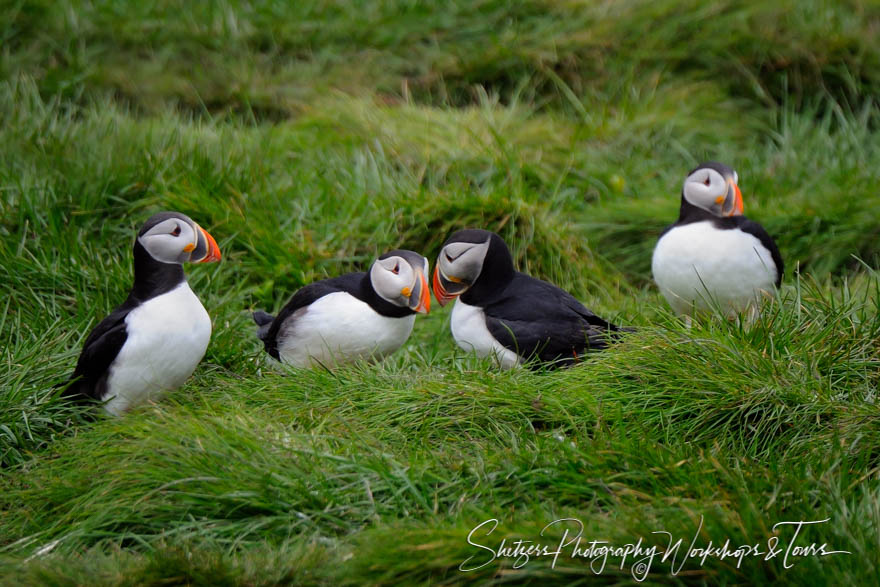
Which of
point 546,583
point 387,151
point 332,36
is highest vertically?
point 332,36

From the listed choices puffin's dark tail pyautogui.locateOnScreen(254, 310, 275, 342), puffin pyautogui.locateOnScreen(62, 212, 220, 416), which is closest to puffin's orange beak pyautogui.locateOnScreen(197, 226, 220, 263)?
puffin pyautogui.locateOnScreen(62, 212, 220, 416)

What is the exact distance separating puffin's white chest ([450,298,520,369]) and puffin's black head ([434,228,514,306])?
0.11 meters

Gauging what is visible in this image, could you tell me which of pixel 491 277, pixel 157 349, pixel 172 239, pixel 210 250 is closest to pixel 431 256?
pixel 491 277

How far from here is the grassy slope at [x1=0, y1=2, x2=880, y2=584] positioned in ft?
9.64

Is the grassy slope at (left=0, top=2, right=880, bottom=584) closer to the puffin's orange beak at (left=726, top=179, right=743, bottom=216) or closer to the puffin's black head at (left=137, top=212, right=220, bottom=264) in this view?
the puffin's orange beak at (left=726, top=179, right=743, bottom=216)

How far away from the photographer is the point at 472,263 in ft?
14.1

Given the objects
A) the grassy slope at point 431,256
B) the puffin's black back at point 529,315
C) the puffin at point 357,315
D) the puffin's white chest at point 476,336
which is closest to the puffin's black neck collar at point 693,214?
the grassy slope at point 431,256

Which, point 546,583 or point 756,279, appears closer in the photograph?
point 546,583

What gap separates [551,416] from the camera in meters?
3.49

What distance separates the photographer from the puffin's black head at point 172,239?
3.91 meters

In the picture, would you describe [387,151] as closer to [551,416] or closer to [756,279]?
[756,279]

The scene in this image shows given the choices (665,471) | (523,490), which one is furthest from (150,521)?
(665,471)

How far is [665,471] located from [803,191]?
3.82 metres

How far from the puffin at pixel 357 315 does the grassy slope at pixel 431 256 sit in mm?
158
